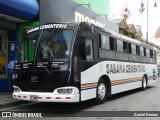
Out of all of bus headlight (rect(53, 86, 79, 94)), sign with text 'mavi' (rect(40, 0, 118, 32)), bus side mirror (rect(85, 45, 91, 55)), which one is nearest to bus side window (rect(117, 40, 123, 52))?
sign with text 'mavi' (rect(40, 0, 118, 32))

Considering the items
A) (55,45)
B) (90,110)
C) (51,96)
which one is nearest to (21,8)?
(55,45)

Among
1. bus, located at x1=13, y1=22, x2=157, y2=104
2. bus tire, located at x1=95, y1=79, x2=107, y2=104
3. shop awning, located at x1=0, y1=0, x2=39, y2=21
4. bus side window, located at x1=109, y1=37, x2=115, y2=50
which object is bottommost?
bus tire, located at x1=95, y1=79, x2=107, y2=104

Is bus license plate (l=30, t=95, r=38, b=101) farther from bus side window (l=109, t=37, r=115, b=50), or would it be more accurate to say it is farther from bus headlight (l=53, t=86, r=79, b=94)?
bus side window (l=109, t=37, r=115, b=50)

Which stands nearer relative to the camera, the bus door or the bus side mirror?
the bus door

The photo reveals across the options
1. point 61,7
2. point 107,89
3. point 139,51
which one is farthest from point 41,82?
point 139,51

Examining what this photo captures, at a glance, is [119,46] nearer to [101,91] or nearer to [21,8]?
[101,91]

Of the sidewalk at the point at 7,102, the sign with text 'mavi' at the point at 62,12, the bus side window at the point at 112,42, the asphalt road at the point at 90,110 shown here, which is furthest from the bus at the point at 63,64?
the sign with text 'mavi' at the point at 62,12

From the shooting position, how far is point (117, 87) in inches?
508

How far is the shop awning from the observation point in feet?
38.5

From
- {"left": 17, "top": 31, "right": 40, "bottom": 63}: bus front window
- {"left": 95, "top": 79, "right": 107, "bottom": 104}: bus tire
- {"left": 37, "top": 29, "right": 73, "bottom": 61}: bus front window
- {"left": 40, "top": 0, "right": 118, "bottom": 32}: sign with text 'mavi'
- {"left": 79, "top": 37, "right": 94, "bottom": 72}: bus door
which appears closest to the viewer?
{"left": 37, "top": 29, "right": 73, "bottom": 61}: bus front window

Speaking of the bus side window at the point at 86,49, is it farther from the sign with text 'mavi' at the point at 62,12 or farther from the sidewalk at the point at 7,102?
the sign with text 'mavi' at the point at 62,12

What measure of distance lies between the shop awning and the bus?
211cm

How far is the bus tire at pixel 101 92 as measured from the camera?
35.8ft

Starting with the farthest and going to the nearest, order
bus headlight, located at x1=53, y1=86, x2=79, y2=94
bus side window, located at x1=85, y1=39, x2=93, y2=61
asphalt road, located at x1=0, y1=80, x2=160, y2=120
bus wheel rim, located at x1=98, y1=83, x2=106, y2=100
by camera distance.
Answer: bus wheel rim, located at x1=98, y1=83, x2=106, y2=100 < bus side window, located at x1=85, y1=39, x2=93, y2=61 < bus headlight, located at x1=53, y1=86, x2=79, y2=94 < asphalt road, located at x1=0, y1=80, x2=160, y2=120
